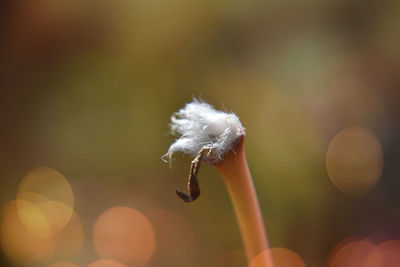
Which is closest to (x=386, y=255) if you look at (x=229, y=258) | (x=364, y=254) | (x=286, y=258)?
(x=364, y=254)

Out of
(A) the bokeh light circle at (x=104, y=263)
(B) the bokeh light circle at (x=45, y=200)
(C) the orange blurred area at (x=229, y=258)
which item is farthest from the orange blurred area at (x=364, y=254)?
(B) the bokeh light circle at (x=45, y=200)

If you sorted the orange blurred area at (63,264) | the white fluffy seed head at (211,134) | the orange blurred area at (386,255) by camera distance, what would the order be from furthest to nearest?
the orange blurred area at (63,264), the orange blurred area at (386,255), the white fluffy seed head at (211,134)

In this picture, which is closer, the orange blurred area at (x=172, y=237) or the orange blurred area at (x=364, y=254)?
the orange blurred area at (x=364, y=254)

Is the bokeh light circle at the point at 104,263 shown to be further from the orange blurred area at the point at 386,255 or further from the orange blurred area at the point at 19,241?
the orange blurred area at the point at 386,255

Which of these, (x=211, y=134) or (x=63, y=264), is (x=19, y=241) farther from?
(x=211, y=134)

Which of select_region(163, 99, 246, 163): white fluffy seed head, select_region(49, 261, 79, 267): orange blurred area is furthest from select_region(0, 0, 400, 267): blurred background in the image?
select_region(163, 99, 246, 163): white fluffy seed head

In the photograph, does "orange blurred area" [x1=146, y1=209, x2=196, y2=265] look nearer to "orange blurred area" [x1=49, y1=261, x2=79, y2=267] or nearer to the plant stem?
"orange blurred area" [x1=49, y1=261, x2=79, y2=267]

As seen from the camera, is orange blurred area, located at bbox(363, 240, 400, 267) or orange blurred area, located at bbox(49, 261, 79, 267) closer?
orange blurred area, located at bbox(363, 240, 400, 267)
